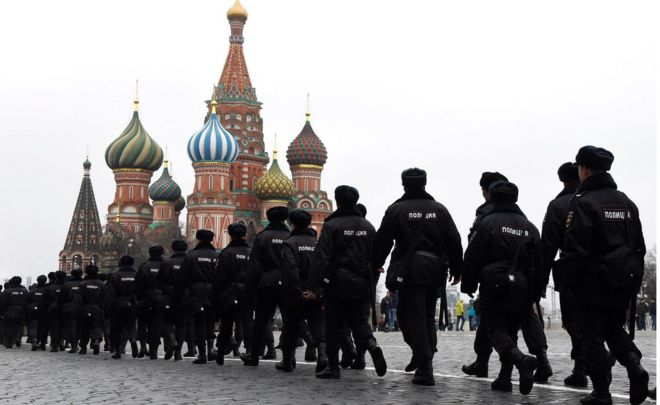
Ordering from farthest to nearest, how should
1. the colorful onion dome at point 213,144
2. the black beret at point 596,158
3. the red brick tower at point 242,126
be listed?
1. the red brick tower at point 242,126
2. the colorful onion dome at point 213,144
3. the black beret at point 596,158

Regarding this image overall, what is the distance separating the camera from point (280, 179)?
9600 centimetres

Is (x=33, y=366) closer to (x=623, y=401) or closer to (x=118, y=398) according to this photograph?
(x=118, y=398)

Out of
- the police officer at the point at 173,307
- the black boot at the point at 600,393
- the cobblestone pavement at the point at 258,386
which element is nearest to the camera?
the black boot at the point at 600,393

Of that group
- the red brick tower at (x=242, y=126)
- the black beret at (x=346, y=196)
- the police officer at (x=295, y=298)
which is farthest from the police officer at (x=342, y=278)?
the red brick tower at (x=242, y=126)

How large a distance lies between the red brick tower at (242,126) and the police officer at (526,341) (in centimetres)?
8430

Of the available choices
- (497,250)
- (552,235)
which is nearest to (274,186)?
(497,250)

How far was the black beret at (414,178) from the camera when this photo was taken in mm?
10438

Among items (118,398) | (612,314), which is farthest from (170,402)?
(612,314)

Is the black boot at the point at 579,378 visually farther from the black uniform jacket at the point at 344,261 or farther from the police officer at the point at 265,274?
the police officer at the point at 265,274

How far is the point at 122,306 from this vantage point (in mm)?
17188

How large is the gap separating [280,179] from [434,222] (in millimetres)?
85924

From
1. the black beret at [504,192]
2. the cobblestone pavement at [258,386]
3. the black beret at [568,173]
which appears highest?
the black beret at [568,173]

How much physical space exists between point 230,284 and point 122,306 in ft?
11.3

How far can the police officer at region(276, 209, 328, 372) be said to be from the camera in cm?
1206
